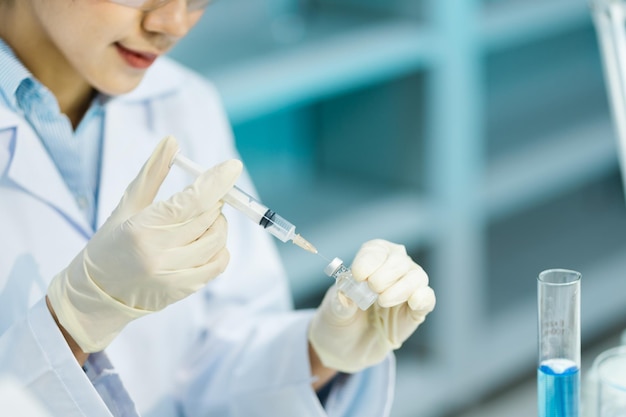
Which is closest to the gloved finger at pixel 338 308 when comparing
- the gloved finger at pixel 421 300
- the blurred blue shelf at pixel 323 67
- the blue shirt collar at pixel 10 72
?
the gloved finger at pixel 421 300

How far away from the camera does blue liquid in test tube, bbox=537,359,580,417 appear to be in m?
1.11

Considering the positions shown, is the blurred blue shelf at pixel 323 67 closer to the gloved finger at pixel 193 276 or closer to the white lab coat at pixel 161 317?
the white lab coat at pixel 161 317

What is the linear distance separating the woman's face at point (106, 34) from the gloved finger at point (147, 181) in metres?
0.19

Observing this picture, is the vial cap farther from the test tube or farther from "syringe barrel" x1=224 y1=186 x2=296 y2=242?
the test tube

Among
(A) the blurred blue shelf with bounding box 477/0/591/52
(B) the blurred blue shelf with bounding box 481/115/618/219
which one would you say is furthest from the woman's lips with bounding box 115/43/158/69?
(B) the blurred blue shelf with bounding box 481/115/618/219

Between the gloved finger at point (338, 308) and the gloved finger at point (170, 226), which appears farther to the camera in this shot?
the gloved finger at point (338, 308)

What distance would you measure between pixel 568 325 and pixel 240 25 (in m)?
1.94

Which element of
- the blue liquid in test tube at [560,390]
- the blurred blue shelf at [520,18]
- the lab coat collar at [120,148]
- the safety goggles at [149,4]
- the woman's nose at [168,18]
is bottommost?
the blue liquid in test tube at [560,390]

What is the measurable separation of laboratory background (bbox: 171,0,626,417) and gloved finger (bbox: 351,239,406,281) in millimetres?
1173

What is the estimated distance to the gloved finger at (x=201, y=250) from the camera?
115cm

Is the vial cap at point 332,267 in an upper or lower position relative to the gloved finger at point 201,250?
lower

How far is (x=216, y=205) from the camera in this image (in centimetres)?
118

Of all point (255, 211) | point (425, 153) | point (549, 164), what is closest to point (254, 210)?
point (255, 211)

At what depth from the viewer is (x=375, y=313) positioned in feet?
4.29
